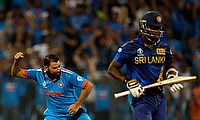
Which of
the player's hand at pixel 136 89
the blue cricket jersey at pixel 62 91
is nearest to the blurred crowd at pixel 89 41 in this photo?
the blue cricket jersey at pixel 62 91

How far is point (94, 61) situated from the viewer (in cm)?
1320

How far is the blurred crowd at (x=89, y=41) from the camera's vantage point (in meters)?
12.4

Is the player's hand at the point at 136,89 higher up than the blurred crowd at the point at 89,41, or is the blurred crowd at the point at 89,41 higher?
the player's hand at the point at 136,89

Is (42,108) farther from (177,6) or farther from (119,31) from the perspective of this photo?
(177,6)

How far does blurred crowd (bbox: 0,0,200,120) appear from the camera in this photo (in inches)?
488

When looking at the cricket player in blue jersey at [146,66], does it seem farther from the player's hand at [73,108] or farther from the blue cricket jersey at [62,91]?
the player's hand at [73,108]

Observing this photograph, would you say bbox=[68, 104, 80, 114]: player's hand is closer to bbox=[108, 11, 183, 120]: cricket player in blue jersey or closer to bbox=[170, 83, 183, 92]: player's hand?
bbox=[108, 11, 183, 120]: cricket player in blue jersey

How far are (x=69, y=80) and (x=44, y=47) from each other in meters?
5.34

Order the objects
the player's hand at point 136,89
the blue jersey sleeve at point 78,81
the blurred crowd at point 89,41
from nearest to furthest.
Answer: the player's hand at point 136,89 → the blue jersey sleeve at point 78,81 → the blurred crowd at point 89,41

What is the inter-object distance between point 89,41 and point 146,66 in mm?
5683

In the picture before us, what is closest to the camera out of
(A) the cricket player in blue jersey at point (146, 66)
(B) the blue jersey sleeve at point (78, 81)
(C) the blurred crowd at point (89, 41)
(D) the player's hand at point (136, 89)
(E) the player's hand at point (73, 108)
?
(D) the player's hand at point (136, 89)

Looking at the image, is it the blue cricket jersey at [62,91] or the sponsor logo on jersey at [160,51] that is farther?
the blue cricket jersey at [62,91]

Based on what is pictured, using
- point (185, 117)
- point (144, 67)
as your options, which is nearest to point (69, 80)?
point (144, 67)

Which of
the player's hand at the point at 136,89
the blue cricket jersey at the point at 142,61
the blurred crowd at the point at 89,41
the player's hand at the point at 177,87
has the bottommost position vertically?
the blurred crowd at the point at 89,41
